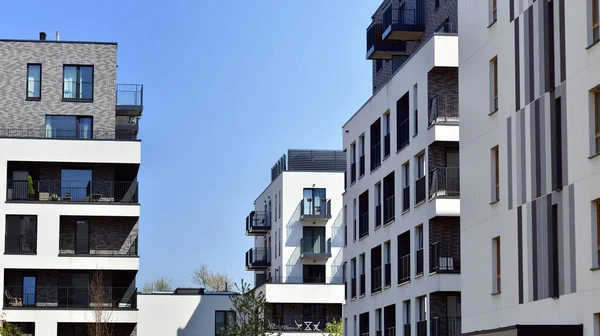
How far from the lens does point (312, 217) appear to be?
78.2 metres

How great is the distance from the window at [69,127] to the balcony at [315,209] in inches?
662

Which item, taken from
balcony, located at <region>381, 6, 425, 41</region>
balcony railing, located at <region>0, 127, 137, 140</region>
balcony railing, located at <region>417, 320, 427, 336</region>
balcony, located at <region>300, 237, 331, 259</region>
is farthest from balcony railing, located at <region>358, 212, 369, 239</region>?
balcony, located at <region>300, 237, 331, 259</region>

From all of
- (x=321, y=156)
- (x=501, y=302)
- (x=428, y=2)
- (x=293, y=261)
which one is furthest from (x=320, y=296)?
(x=501, y=302)

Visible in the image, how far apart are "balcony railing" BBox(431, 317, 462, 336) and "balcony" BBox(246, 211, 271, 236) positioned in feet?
141

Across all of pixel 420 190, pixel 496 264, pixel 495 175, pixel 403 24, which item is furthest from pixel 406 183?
pixel 496 264

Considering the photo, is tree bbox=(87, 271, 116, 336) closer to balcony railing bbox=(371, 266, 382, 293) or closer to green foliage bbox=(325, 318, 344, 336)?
green foliage bbox=(325, 318, 344, 336)

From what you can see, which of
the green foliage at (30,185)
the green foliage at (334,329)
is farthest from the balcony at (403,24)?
the green foliage at (30,185)

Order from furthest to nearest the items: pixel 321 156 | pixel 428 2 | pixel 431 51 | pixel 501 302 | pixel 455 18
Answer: pixel 321 156, pixel 428 2, pixel 455 18, pixel 431 51, pixel 501 302

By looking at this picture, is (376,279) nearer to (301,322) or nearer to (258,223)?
(301,322)

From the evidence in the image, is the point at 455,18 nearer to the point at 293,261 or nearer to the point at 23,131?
the point at 23,131

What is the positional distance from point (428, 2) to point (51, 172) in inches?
956

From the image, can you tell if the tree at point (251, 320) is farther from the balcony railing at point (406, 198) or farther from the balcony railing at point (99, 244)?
the balcony railing at point (406, 198)

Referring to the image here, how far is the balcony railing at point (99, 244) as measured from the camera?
64750 mm

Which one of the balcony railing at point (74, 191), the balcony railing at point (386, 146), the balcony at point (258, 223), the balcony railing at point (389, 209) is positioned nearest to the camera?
the balcony railing at point (389, 209)
